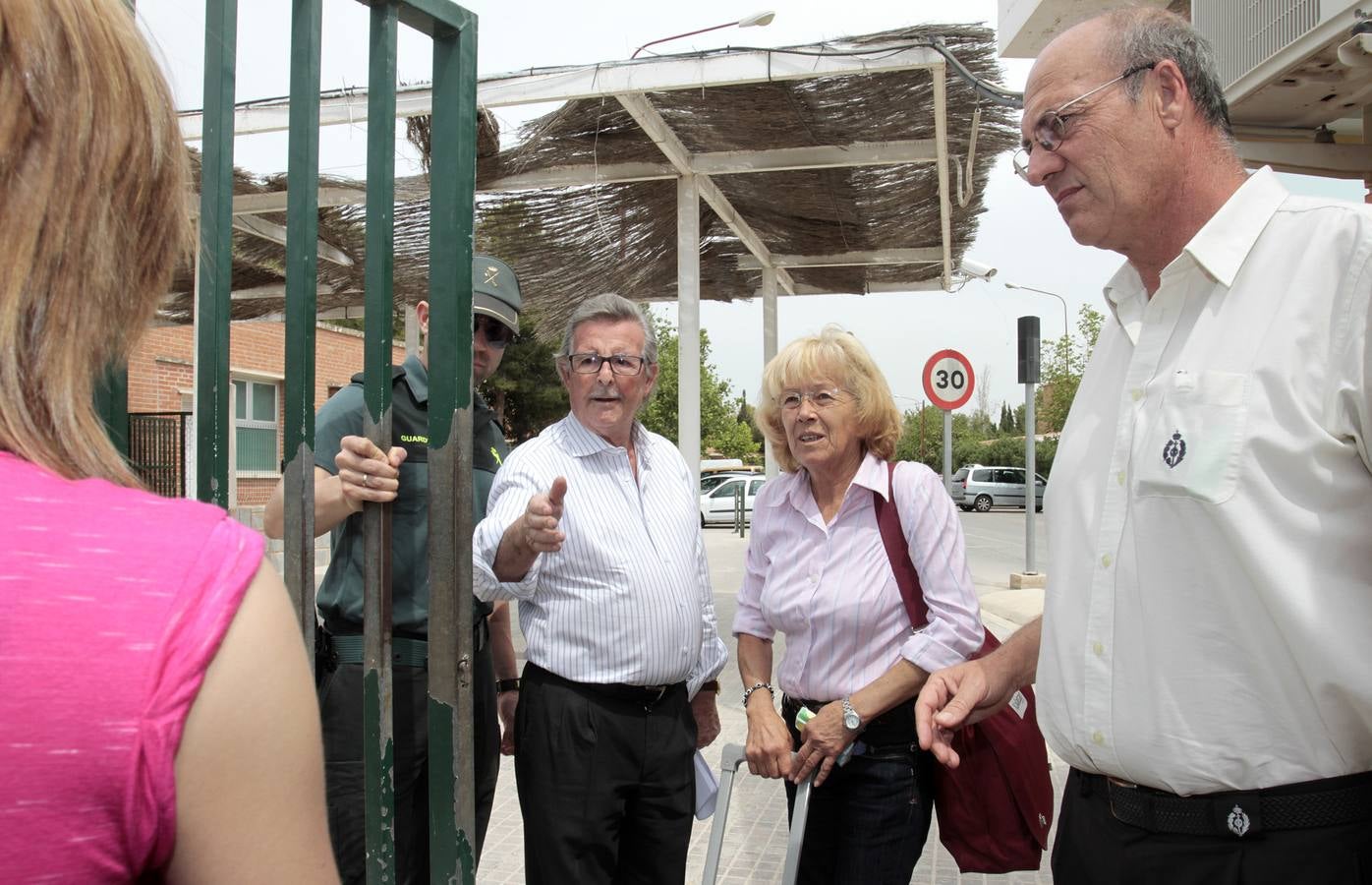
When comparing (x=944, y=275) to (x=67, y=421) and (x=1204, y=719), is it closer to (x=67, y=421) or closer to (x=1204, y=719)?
(x=1204, y=719)

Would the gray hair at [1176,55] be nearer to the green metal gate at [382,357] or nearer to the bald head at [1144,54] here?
the bald head at [1144,54]

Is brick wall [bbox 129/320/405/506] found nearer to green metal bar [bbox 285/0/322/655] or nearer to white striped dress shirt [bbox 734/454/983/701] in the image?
white striped dress shirt [bbox 734/454/983/701]

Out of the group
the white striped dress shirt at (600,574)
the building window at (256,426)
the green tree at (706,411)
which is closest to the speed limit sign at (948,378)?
the white striped dress shirt at (600,574)

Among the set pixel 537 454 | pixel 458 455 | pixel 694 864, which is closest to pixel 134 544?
pixel 458 455

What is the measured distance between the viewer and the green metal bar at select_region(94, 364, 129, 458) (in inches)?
58.1

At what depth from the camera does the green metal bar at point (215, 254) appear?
155 centimetres

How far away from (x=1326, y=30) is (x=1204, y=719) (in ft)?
12.9

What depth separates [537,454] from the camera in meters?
2.91

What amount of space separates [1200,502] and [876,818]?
1.46 m

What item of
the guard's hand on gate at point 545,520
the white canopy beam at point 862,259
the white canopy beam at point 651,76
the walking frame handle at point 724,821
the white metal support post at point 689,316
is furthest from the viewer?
the white canopy beam at point 862,259

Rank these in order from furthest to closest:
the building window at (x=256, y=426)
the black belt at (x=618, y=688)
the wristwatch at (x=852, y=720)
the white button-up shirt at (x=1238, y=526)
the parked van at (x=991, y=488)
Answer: the parked van at (x=991, y=488) < the building window at (x=256, y=426) < the black belt at (x=618, y=688) < the wristwatch at (x=852, y=720) < the white button-up shirt at (x=1238, y=526)

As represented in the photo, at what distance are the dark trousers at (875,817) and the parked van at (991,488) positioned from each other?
3759cm

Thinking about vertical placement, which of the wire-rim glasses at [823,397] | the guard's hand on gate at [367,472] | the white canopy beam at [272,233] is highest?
the white canopy beam at [272,233]

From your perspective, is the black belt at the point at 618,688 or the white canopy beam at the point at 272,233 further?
the white canopy beam at the point at 272,233
